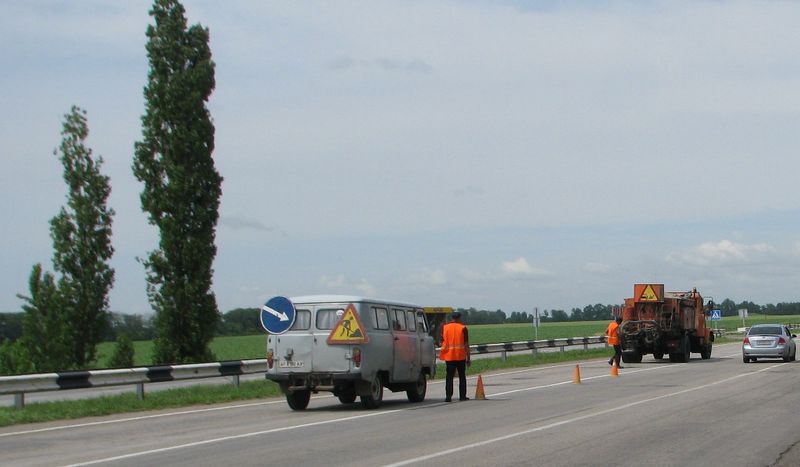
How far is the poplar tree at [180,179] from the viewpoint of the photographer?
38281 millimetres

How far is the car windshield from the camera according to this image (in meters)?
40.6

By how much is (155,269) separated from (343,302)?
20335 millimetres

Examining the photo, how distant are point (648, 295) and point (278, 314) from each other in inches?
959

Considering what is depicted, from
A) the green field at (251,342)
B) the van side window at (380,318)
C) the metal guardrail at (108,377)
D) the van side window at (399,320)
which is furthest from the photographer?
the green field at (251,342)

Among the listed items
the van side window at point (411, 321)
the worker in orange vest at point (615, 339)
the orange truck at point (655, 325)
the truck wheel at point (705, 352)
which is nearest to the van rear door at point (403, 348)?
the van side window at point (411, 321)

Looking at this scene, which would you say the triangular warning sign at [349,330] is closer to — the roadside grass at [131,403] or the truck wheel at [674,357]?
the roadside grass at [131,403]

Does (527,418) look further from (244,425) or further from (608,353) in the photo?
(608,353)

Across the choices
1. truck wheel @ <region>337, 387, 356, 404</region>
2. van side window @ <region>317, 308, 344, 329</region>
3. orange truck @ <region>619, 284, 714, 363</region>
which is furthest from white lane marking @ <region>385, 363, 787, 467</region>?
orange truck @ <region>619, 284, 714, 363</region>

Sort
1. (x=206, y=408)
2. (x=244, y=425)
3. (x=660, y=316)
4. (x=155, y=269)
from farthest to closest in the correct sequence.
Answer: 1. (x=660, y=316)
2. (x=155, y=269)
3. (x=206, y=408)
4. (x=244, y=425)

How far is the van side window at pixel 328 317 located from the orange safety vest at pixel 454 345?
300 centimetres

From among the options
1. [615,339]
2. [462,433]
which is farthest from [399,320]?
[615,339]

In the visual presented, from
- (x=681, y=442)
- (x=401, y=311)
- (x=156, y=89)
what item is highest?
(x=156, y=89)

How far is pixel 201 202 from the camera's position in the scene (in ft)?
130

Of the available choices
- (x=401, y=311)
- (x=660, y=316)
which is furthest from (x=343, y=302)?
(x=660, y=316)
